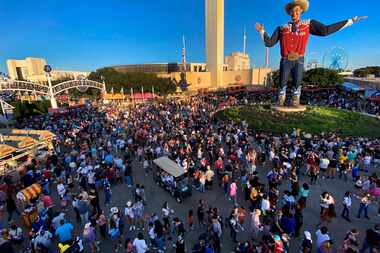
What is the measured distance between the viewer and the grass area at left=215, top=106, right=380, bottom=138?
1741cm

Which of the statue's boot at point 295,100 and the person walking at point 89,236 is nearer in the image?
the person walking at point 89,236

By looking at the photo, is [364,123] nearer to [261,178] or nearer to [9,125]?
[261,178]

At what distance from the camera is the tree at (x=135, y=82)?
62281 mm

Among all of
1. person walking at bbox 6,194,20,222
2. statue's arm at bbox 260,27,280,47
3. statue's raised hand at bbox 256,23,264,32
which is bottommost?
person walking at bbox 6,194,20,222

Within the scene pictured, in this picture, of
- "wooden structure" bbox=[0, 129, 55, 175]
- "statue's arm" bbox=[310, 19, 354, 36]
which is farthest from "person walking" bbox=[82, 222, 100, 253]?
"statue's arm" bbox=[310, 19, 354, 36]

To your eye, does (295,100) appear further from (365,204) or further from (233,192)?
(233,192)

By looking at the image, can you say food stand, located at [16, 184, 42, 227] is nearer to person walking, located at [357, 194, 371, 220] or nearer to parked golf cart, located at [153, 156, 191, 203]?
parked golf cart, located at [153, 156, 191, 203]

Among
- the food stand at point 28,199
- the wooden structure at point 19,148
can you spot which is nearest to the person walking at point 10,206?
the food stand at point 28,199

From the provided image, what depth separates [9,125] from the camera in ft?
94.0

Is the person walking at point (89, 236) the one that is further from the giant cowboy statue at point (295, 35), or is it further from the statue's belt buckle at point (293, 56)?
the statue's belt buckle at point (293, 56)

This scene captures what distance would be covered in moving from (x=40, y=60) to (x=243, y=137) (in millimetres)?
163021

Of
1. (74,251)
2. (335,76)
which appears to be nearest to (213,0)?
(335,76)

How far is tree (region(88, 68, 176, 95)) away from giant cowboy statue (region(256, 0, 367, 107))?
151 feet

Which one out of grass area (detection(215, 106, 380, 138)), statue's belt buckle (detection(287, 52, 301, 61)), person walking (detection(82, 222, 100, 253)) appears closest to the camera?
person walking (detection(82, 222, 100, 253))
